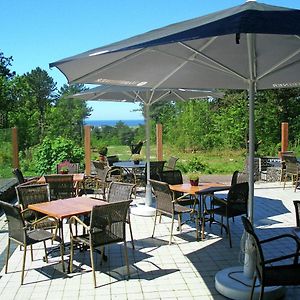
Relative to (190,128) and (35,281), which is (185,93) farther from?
(190,128)

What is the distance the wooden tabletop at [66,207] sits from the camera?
15.1 ft

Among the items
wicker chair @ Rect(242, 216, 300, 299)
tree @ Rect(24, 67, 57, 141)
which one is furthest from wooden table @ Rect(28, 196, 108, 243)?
tree @ Rect(24, 67, 57, 141)

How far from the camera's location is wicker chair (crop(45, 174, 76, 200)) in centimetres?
669

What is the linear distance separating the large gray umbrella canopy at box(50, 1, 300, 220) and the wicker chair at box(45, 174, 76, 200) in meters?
2.33

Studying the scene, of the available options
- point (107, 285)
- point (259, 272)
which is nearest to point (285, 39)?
point (259, 272)

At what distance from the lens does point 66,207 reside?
16.2 ft

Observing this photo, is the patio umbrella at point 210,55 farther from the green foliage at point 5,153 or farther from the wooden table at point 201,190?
the green foliage at point 5,153

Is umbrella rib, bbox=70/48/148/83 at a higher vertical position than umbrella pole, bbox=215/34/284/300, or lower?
higher

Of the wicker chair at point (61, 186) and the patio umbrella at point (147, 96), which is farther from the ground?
the patio umbrella at point (147, 96)

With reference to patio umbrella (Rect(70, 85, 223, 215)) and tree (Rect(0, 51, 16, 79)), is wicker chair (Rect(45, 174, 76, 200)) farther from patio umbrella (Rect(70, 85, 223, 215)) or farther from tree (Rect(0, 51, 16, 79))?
tree (Rect(0, 51, 16, 79))

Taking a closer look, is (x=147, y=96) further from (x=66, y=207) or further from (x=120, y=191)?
(x=66, y=207)

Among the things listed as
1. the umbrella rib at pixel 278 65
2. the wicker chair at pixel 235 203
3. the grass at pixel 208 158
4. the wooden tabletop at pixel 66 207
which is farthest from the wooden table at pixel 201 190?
the grass at pixel 208 158

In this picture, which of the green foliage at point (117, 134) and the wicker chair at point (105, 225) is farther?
the green foliage at point (117, 134)

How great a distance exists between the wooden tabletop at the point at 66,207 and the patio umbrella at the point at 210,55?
145 cm
